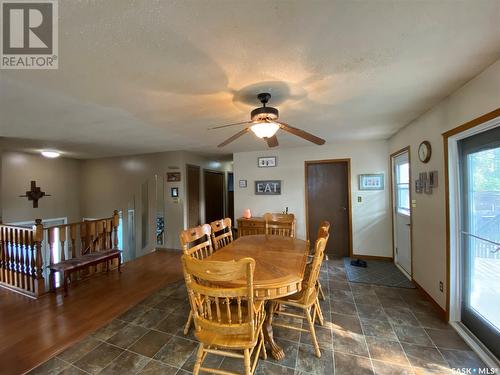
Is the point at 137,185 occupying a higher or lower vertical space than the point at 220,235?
higher

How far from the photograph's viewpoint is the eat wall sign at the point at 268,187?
4.47 meters

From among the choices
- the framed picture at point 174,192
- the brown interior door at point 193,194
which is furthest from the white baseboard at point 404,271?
the framed picture at point 174,192

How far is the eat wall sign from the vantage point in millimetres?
4470

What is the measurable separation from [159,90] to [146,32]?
2.25 ft

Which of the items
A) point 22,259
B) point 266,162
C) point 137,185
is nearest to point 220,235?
point 266,162

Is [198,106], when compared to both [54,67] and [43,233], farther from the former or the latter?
[43,233]

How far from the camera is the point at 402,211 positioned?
3424mm

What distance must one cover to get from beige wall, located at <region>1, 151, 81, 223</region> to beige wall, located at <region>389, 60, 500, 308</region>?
7.31m

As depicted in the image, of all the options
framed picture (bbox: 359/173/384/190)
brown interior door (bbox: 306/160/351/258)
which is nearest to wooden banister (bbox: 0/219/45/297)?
brown interior door (bbox: 306/160/351/258)

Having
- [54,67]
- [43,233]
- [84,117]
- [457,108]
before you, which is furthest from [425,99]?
[43,233]

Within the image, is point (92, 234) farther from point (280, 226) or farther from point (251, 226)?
point (280, 226)

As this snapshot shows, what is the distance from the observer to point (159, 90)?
5.86ft

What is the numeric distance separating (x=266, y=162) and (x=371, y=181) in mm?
2057

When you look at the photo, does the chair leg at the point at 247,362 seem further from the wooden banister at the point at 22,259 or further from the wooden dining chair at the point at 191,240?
the wooden banister at the point at 22,259
